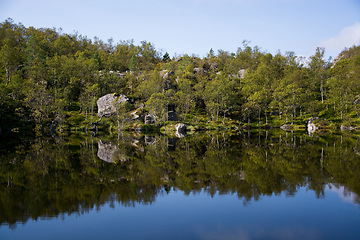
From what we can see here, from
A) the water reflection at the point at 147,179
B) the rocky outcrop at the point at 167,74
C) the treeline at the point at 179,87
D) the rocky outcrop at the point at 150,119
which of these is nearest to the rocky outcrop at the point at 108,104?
the treeline at the point at 179,87

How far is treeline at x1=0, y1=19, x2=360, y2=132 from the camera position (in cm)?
7394

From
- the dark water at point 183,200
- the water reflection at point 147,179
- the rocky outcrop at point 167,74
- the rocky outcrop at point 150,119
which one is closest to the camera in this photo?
the dark water at point 183,200

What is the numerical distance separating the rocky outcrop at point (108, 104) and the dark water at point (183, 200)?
2465 inches

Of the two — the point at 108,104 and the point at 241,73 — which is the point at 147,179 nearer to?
the point at 108,104

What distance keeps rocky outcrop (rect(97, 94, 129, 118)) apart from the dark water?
6261 cm

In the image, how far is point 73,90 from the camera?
94625 millimetres

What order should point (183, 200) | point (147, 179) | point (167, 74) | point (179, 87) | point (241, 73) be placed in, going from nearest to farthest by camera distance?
point (183, 200) → point (147, 179) → point (179, 87) → point (167, 74) → point (241, 73)

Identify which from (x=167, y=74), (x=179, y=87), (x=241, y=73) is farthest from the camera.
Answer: (x=241, y=73)

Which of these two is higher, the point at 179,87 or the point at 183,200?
the point at 179,87

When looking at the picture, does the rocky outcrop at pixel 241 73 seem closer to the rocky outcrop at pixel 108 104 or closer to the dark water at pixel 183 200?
the rocky outcrop at pixel 108 104

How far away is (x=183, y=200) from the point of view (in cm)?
1197

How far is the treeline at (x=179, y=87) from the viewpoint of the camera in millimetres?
73938

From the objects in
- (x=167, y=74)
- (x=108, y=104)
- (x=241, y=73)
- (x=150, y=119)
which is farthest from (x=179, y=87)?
(x=241, y=73)

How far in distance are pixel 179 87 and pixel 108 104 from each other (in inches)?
1211
